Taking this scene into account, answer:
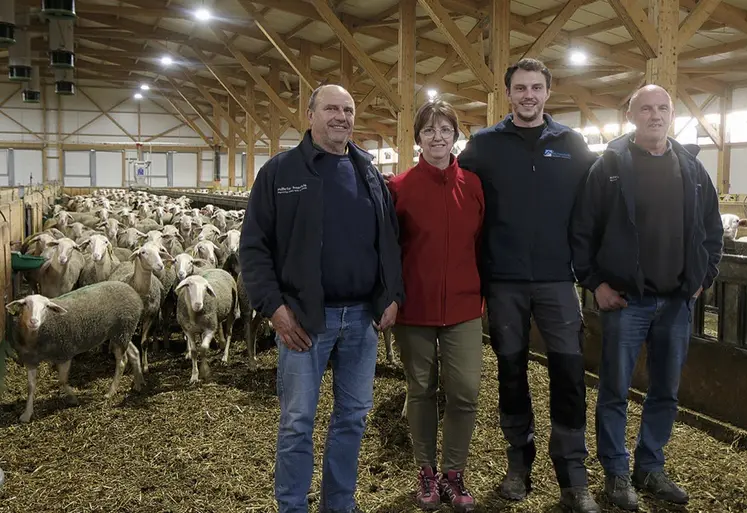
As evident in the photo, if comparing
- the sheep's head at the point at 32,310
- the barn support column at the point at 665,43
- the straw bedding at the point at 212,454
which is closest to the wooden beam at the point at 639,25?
the barn support column at the point at 665,43

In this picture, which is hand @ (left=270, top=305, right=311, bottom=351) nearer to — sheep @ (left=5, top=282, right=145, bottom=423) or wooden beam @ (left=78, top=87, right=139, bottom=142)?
sheep @ (left=5, top=282, right=145, bottom=423)

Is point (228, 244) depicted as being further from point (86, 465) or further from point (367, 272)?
point (367, 272)

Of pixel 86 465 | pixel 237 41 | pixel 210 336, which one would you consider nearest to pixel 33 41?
pixel 237 41

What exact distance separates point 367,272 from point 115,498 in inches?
77.6

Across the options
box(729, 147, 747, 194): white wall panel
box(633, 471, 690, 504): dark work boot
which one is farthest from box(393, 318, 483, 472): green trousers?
box(729, 147, 747, 194): white wall panel

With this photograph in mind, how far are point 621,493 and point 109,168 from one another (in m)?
39.4

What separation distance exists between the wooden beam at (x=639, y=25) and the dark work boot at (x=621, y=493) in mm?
4412

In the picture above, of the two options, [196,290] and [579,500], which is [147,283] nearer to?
[196,290]

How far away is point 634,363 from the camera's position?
3.18m

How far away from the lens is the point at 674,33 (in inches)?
238

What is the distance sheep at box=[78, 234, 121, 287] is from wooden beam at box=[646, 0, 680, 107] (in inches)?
Result: 241

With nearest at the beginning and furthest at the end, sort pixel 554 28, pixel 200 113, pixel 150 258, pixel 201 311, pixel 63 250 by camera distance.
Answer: pixel 201 311
pixel 150 258
pixel 63 250
pixel 554 28
pixel 200 113

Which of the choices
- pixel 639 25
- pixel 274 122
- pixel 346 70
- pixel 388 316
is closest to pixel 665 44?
pixel 639 25

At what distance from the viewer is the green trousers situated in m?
2.98
